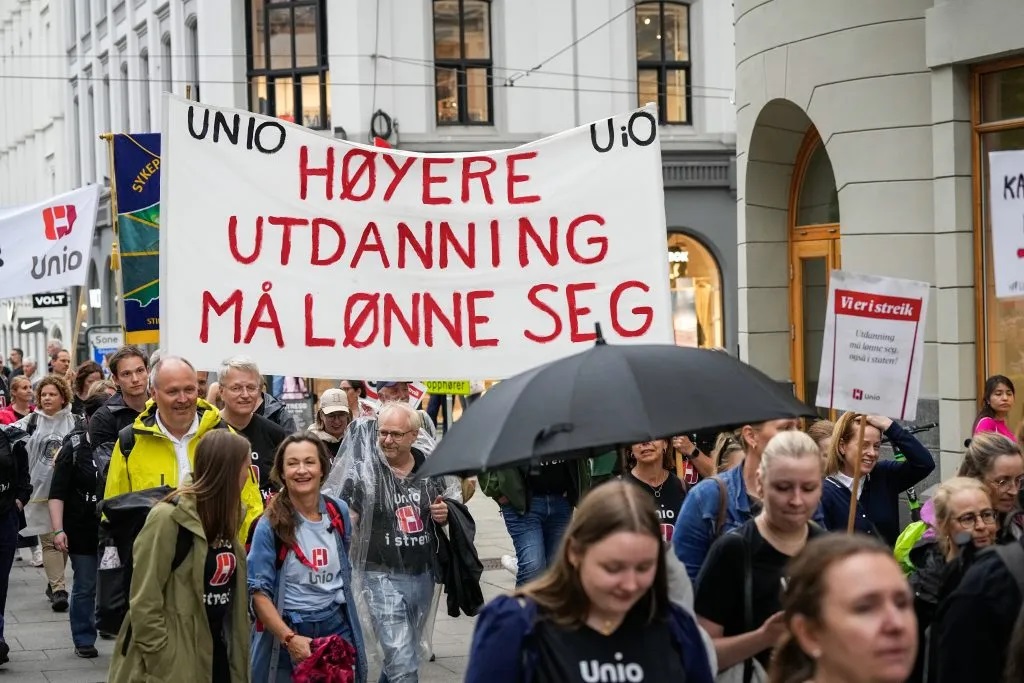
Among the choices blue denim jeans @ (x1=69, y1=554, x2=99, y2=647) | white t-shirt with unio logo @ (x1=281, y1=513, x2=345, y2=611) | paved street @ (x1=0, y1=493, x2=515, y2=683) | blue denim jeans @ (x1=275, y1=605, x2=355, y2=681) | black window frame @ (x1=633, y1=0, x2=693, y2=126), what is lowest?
paved street @ (x1=0, y1=493, x2=515, y2=683)

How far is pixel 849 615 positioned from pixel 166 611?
3773 millimetres

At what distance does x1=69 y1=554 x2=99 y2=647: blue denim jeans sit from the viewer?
10.8 m

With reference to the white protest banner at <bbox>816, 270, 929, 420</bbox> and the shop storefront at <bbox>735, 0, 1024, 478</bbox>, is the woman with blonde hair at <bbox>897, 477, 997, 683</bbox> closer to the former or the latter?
the white protest banner at <bbox>816, 270, 929, 420</bbox>

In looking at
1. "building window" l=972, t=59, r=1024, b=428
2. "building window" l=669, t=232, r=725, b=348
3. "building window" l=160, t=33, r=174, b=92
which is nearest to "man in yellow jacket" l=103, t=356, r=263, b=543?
"building window" l=972, t=59, r=1024, b=428

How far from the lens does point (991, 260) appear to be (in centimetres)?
1248

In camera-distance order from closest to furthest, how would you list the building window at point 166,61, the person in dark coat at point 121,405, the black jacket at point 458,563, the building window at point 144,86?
the black jacket at point 458,563 < the person in dark coat at point 121,405 < the building window at point 166,61 < the building window at point 144,86

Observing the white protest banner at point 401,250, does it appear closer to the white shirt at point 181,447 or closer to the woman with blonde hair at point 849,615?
the white shirt at point 181,447

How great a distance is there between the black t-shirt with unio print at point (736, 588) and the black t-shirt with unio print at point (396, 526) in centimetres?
371

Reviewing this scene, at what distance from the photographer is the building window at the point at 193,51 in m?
36.9

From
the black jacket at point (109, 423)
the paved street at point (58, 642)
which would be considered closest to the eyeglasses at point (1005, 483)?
the paved street at point (58, 642)

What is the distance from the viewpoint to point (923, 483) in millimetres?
13047

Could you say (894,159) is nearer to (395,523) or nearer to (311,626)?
(395,523)

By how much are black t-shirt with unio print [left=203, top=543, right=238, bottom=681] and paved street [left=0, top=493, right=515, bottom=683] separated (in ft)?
10.3

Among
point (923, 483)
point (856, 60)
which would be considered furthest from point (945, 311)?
point (856, 60)
